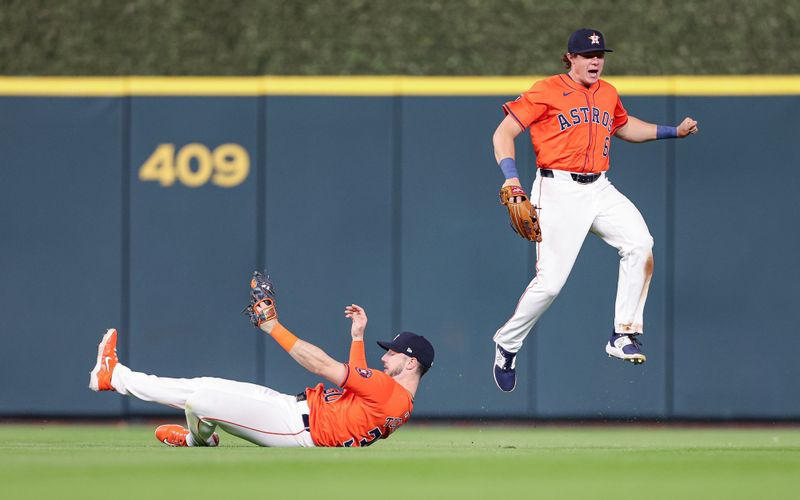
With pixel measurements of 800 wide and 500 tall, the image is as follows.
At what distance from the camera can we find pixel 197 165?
1002 centimetres

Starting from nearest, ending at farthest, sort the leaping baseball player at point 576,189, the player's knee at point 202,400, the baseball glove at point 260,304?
the baseball glove at point 260,304 → the player's knee at point 202,400 → the leaping baseball player at point 576,189

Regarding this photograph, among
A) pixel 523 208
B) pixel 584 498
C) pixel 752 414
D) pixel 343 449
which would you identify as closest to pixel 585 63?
pixel 523 208

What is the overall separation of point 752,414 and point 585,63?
12.7 feet

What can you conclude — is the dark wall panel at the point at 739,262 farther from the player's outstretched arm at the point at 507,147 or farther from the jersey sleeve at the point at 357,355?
the jersey sleeve at the point at 357,355

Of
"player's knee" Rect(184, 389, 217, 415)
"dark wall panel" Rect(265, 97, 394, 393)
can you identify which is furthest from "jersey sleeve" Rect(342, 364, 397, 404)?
"dark wall panel" Rect(265, 97, 394, 393)

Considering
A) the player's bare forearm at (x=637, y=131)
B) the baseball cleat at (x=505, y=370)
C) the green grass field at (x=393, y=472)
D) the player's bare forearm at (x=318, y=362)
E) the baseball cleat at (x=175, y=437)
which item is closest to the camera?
the green grass field at (x=393, y=472)

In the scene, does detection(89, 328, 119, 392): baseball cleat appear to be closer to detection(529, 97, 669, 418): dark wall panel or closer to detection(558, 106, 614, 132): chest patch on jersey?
detection(558, 106, 614, 132): chest patch on jersey

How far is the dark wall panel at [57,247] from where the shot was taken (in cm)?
999

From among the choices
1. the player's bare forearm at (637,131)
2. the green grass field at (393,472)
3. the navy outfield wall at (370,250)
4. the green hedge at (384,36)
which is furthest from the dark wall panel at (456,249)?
the player's bare forearm at (637,131)

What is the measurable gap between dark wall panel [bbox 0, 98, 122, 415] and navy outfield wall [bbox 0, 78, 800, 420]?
15mm

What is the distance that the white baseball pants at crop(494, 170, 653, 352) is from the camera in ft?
23.4

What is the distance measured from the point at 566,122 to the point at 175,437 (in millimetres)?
2759

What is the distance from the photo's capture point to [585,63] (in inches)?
284

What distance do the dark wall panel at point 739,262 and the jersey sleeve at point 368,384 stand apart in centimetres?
375
